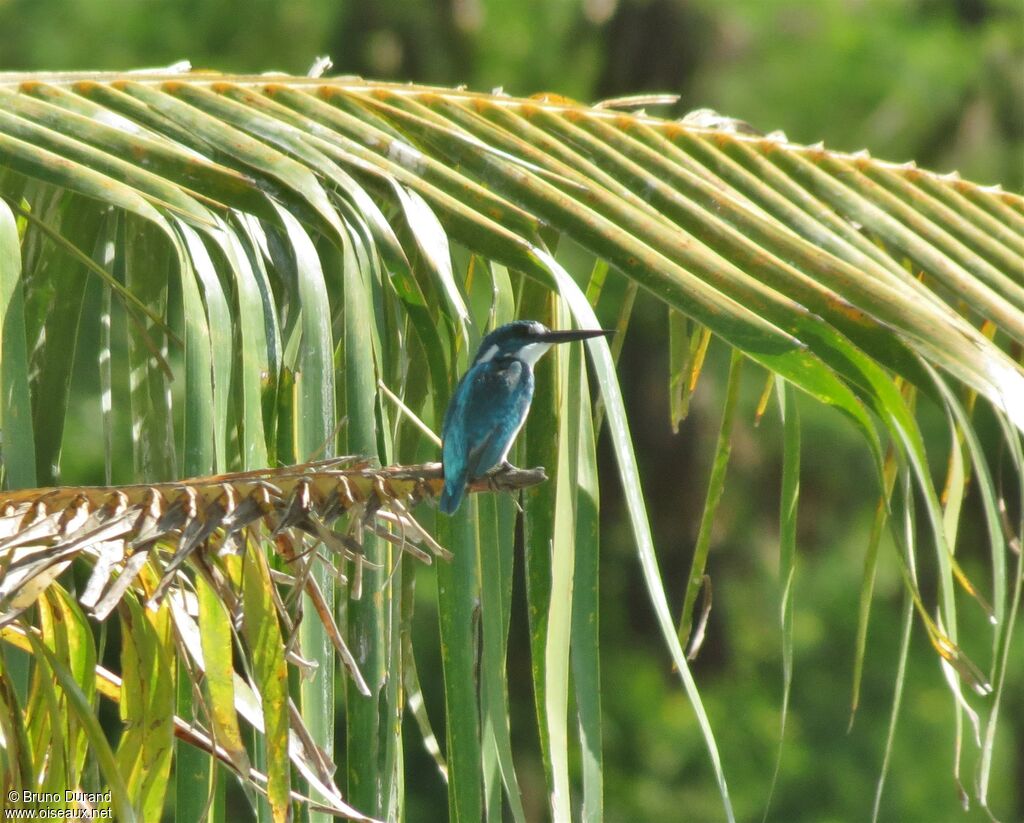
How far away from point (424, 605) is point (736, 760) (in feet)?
11.2

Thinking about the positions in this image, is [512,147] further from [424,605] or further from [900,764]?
[900,764]

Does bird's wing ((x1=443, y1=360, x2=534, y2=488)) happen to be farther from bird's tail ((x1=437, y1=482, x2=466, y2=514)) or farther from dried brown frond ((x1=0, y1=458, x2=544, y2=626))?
dried brown frond ((x1=0, y1=458, x2=544, y2=626))

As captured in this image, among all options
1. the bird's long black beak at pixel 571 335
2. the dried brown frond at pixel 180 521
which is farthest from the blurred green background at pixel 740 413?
the dried brown frond at pixel 180 521

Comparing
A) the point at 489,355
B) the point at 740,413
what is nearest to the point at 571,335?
the point at 489,355

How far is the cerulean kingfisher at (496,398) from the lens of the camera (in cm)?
284

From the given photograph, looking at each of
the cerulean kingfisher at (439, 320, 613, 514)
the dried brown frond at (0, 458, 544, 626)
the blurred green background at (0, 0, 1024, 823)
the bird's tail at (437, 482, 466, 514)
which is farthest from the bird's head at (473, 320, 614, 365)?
the blurred green background at (0, 0, 1024, 823)

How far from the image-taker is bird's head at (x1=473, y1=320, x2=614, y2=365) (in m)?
2.28

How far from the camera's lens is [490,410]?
314 cm

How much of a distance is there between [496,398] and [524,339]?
21 cm

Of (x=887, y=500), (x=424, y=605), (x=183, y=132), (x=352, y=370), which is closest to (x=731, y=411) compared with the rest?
(x=887, y=500)

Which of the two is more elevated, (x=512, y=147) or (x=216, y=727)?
(x=512, y=147)

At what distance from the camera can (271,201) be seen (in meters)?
2.37

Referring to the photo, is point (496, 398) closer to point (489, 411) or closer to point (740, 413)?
point (489, 411)

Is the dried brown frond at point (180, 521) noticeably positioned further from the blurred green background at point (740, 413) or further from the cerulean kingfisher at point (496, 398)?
the blurred green background at point (740, 413)
